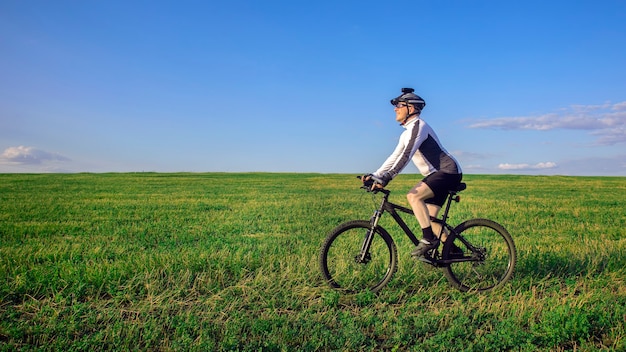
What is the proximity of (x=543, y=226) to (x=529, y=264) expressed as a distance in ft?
28.6

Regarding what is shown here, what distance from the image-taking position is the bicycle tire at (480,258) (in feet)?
23.4

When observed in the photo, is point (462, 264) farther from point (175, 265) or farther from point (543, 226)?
point (543, 226)

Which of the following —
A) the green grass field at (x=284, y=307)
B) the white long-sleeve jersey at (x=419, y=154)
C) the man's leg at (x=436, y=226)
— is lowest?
the green grass field at (x=284, y=307)

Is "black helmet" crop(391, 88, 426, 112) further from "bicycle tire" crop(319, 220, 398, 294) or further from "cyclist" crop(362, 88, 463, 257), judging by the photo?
"bicycle tire" crop(319, 220, 398, 294)

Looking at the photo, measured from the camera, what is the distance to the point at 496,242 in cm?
763

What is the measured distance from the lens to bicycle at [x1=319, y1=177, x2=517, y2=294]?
678 cm

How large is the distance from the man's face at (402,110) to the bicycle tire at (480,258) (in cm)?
181

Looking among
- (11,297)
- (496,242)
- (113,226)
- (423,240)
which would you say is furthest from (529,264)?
(113,226)

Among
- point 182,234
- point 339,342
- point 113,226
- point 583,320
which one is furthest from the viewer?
point 113,226

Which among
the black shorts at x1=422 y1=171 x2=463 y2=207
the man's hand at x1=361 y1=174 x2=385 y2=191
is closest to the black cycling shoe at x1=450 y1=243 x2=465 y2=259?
the black shorts at x1=422 y1=171 x2=463 y2=207

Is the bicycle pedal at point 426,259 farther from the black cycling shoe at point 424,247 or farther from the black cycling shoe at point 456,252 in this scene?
the black cycling shoe at point 456,252

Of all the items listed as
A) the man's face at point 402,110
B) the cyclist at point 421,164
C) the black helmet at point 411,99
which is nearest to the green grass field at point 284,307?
the cyclist at point 421,164

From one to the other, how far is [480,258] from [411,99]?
2617 millimetres

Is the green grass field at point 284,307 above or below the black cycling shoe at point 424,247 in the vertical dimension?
below
